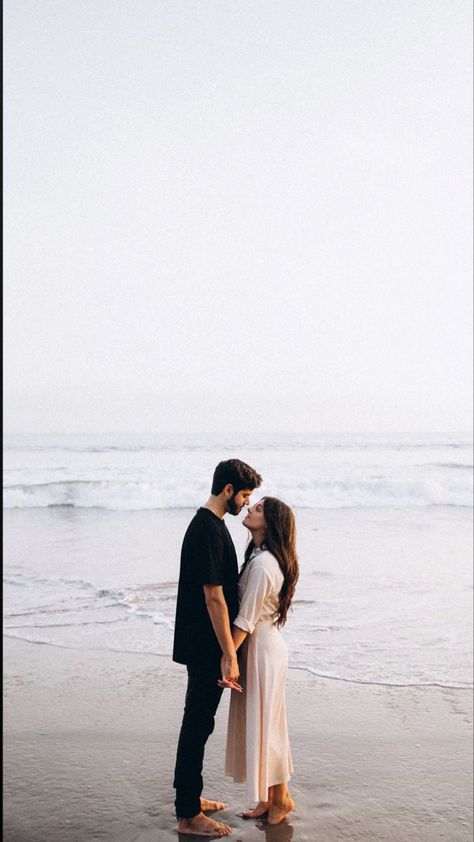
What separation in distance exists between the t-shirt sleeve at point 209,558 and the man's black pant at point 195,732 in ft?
1.43

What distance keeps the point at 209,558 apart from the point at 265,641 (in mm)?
525

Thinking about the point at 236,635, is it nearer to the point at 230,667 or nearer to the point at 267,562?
the point at 230,667

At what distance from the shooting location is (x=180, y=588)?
340cm

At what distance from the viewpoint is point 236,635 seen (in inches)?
133

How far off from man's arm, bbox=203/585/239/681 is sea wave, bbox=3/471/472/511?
14519 millimetres

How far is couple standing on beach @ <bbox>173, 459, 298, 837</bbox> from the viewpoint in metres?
3.33

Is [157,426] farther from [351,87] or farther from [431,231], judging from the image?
[351,87]

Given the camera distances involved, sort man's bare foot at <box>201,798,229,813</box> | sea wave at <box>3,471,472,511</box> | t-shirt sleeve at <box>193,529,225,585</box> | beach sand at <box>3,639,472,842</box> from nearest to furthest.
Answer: t-shirt sleeve at <box>193,529,225,585</box> < beach sand at <box>3,639,472,842</box> < man's bare foot at <box>201,798,229,813</box> < sea wave at <box>3,471,472,511</box>

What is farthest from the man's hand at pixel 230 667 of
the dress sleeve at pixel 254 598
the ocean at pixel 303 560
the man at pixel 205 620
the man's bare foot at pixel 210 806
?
the ocean at pixel 303 560

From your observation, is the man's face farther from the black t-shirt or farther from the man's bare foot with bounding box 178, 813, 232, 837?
the man's bare foot with bounding box 178, 813, 232, 837

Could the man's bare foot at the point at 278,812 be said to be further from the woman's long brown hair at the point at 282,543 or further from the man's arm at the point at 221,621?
the woman's long brown hair at the point at 282,543

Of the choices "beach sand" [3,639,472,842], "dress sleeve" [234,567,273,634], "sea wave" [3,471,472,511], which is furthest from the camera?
"sea wave" [3,471,472,511]

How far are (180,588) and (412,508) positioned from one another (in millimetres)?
15034

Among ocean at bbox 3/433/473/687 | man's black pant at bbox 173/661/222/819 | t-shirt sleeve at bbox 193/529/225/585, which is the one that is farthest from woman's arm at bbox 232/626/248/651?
ocean at bbox 3/433/473/687
